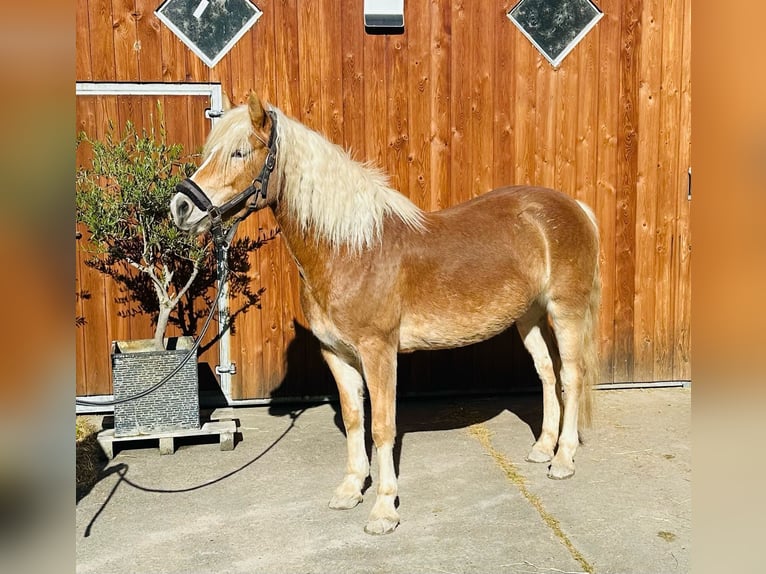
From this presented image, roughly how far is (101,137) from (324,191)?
2416 mm

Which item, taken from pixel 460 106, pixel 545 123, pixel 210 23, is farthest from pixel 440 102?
pixel 210 23

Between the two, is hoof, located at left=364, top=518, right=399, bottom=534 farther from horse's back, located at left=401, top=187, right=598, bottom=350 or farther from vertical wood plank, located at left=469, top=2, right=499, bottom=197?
vertical wood plank, located at left=469, top=2, right=499, bottom=197

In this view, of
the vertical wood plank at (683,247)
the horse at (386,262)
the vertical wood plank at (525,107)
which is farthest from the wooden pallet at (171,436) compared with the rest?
the vertical wood plank at (683,247)

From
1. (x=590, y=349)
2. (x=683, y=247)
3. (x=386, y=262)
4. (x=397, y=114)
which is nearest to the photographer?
(x=386, y=262)

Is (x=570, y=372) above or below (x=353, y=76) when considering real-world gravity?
below

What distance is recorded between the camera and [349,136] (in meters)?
4.86

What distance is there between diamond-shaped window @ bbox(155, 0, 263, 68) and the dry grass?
2739mm

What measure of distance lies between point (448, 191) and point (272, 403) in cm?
216

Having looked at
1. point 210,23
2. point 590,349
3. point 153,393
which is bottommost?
point 153,393

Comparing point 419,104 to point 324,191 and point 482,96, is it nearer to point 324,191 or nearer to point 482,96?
point 482,96

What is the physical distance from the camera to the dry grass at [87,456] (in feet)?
11.8

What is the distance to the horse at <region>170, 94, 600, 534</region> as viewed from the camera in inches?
117

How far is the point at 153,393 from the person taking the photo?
399cm
